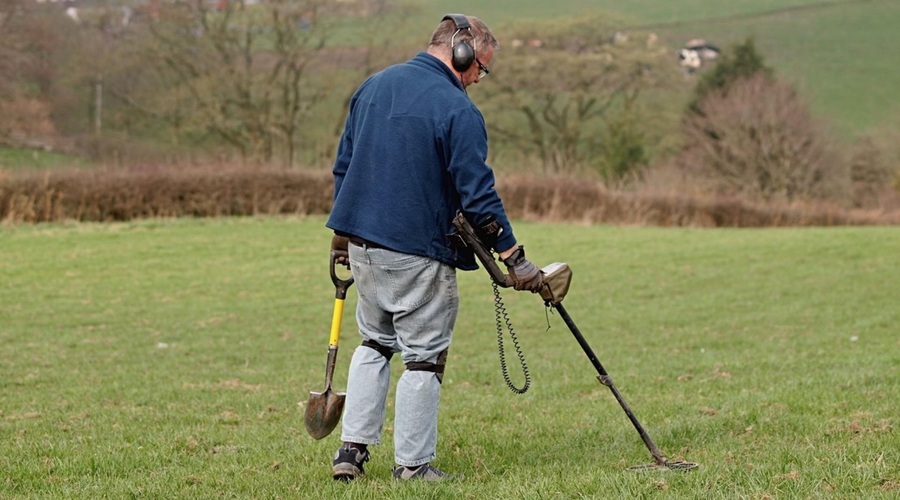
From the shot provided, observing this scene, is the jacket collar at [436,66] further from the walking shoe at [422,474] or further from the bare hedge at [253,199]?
the bare hedge at [253,199]

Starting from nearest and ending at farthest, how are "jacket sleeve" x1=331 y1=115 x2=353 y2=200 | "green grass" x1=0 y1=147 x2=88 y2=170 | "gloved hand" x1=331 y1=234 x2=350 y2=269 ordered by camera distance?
"jacket sleeve" x1=331 y1=115 x2=353 y2=200
"gloved hand" x1=331 y1=234 x2=350 y2=269
"green grass" x1=0 y1=147 x2=88 y2=170

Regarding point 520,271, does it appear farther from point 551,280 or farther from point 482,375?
point 482,375

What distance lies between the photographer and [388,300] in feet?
16.5

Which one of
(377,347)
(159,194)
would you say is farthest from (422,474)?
(159,194)

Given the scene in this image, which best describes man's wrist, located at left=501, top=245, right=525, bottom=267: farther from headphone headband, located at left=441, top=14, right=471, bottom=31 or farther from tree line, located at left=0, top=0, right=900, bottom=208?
Result: tree line, located at left=0, top=0, right=900, bottom=208

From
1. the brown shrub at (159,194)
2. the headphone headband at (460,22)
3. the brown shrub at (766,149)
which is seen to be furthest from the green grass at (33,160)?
the brown shrub at (766,149)

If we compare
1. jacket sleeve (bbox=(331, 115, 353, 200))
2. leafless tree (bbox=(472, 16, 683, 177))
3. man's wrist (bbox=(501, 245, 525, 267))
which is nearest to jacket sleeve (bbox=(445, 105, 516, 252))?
man's wrist (bbox=(501, 245, 525, 267))

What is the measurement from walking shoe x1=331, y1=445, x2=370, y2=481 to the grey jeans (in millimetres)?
64

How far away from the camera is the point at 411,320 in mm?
5000

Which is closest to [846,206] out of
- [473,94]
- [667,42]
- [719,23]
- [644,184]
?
[644,184]

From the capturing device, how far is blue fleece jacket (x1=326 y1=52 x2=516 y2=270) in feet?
15.8

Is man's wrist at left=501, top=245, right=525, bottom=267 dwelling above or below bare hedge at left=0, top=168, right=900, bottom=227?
above

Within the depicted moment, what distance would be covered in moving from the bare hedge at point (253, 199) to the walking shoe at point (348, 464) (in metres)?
25.4

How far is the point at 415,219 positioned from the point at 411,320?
518 mm
